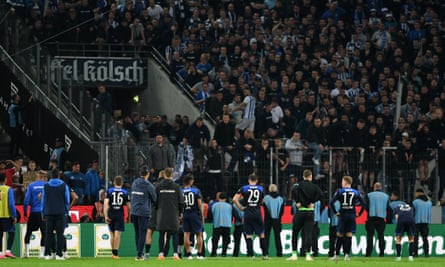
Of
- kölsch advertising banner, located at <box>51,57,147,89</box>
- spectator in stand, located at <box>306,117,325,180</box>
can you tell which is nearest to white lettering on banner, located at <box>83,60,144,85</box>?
kölsch advertising banner, located at <box>51,57,147,89</box>

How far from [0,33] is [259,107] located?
25.9 ft

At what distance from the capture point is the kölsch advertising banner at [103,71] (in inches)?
1539

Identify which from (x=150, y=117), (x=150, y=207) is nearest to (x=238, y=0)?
(x=150, y=117)

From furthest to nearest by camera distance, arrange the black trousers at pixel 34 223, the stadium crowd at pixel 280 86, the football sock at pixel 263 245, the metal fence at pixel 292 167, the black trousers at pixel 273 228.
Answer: the stadium crowd at pixel 280 86 → the metal fence at pixel 292 167 → the black trousers at pixel 273 228 → the football sock at pixel 263 245 → the black trousers at pixel 34 223

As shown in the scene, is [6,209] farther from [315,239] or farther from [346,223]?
[315,239]

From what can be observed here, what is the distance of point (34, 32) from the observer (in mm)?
38719

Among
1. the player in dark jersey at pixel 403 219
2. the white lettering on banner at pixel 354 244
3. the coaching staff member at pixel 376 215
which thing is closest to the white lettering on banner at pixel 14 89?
the white lettering on banner at pixel 354 244

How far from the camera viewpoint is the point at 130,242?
35.0m

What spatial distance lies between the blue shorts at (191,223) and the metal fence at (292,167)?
209 inches

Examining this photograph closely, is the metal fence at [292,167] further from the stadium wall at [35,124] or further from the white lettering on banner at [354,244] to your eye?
the stadium wall at [35,124]

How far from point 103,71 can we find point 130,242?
24.4 feet

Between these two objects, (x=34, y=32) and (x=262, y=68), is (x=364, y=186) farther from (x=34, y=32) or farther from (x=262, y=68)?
(x=34, y=32)

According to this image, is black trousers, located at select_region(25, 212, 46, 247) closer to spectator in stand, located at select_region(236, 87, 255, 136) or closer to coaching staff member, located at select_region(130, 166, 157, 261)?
coaching staff member, located at select_region(130, 166, 157, 261)

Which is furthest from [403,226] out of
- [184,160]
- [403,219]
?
[184,160]
